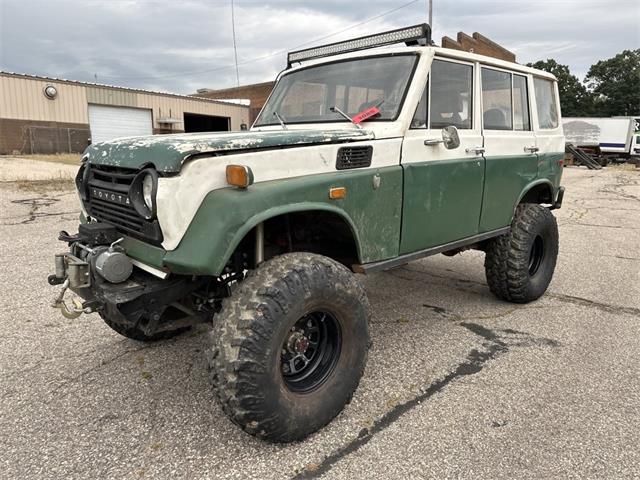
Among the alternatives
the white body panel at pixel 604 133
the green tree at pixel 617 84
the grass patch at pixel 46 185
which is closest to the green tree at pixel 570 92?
the green tree at pixel 617 84

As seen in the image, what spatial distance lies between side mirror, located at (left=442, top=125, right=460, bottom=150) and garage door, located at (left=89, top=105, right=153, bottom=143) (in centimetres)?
2619

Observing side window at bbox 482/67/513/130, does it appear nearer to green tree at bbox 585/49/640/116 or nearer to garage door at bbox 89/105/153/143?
garage door at bbox 89/105/153/143

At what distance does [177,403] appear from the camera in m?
2.97

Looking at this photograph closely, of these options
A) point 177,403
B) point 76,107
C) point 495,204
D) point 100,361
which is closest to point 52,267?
point 100,361

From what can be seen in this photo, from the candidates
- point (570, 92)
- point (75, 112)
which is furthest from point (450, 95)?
point (570, 92)

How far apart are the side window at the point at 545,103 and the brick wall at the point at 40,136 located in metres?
21.8

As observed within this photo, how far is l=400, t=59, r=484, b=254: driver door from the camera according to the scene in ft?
10.7

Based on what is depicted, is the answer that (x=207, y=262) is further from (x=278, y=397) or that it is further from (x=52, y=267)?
(x=52, y=267)

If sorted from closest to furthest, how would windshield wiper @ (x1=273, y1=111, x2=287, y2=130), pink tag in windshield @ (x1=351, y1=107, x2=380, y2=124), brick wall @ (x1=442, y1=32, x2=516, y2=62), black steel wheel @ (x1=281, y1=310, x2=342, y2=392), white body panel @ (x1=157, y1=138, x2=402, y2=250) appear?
white body panel @ (x1=157, y1=138, x2=402, y2=250) → black steel wheel @ (x1=281, y1=310, x2=342, y2=392) → pink tag in windshield @ (x1=351, y1=107, x2=380, y2=124) → windshield wiper @ (x1=273, y1=111, x2=287, y2=130) → brick wall @ (x1=442, y1=32, x2=516, y2=62)

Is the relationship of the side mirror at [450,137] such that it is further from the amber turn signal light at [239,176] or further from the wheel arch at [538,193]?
the amber turn signal light at [239,176]

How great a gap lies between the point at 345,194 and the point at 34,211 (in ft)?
29.0

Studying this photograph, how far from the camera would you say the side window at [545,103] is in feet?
15.3

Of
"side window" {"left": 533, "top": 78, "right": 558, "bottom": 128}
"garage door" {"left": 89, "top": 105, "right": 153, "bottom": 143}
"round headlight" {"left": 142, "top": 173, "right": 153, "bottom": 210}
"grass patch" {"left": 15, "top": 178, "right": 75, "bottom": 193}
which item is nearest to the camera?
"round headlight" {"left": 142, "top": 173, "right": 153, "bottom": 210}

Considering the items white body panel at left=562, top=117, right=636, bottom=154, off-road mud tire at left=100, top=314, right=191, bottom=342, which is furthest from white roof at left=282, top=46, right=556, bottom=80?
white body panel at left=562, top=117, right=636, bottom=154
